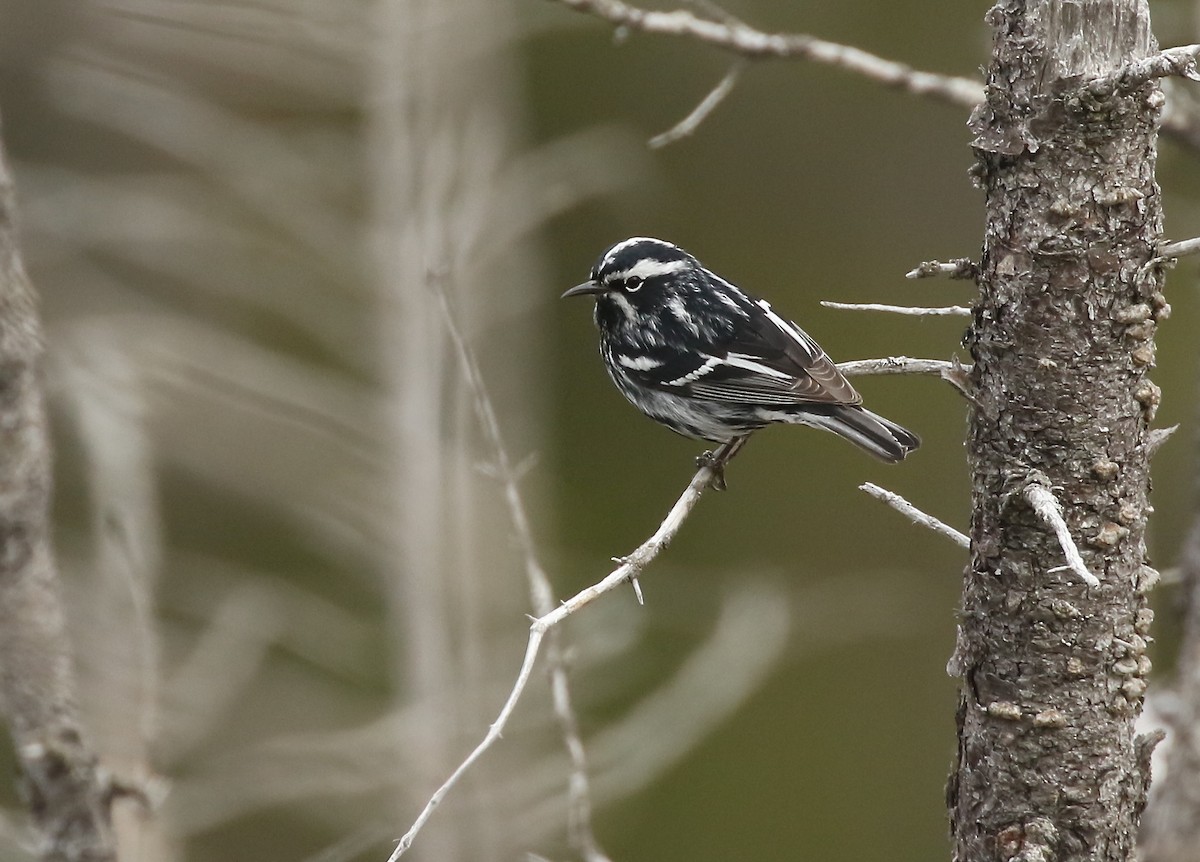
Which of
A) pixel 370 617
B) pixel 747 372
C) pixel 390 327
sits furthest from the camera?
pixel 370 617

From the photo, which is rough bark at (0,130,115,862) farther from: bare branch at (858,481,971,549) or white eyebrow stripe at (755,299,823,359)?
white eyebrow stripe at (755,299,823,359)

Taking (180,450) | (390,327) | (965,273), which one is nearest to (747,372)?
(965,273)

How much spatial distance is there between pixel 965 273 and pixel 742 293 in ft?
9.29

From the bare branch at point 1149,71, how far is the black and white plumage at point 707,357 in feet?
6.90

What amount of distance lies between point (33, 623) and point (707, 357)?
2775mm

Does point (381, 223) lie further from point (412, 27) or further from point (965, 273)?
point (965, 273)

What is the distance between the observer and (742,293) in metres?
5.62

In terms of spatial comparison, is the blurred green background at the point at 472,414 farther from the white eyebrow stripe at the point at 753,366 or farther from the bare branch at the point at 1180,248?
the bare branch at the point at 1180,248

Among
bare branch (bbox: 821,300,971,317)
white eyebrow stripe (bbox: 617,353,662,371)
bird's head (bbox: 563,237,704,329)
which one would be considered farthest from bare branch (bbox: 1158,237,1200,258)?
bird's head (bbox: 563,237,704,329)

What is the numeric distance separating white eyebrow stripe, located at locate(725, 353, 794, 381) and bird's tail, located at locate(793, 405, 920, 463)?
0.19 m

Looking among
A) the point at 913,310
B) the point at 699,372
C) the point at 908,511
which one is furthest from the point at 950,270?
the point at 699,372

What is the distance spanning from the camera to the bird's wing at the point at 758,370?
4758 mm

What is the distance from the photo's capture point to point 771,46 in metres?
4.34

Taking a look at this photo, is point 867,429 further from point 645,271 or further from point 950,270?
point 950,270
